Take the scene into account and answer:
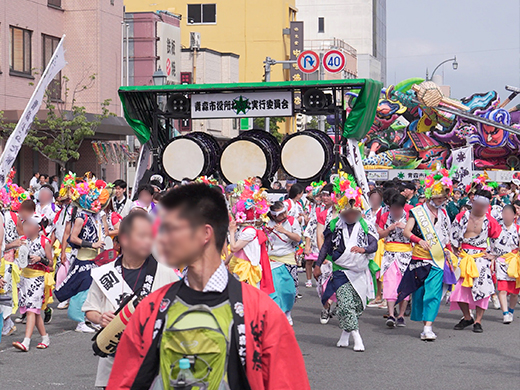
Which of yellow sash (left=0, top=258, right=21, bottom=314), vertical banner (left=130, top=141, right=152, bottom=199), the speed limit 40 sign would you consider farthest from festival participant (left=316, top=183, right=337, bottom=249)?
the speed limit 40 sign

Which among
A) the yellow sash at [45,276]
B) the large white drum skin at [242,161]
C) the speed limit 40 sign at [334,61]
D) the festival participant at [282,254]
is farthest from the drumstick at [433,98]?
the yellow sash at [45,276]

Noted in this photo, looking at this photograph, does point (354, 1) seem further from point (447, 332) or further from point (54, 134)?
point (447, 332)

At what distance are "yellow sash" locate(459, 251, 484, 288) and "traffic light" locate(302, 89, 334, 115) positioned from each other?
4.30 m

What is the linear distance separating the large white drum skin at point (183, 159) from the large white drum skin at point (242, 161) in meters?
0.46

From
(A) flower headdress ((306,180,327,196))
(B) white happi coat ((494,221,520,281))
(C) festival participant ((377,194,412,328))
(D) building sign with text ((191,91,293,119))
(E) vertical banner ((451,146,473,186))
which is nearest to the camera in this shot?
(C) festival participant ((377,194,412,328))

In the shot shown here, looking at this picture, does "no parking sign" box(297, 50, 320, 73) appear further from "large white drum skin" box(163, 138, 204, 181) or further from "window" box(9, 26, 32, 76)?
"large white drum skin" box(163, 138, 204, 181)

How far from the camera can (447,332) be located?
10828mm

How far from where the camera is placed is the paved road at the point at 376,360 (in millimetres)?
7824

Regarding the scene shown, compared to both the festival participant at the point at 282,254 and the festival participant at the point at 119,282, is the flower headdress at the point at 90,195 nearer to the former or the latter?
the festival participant at the point at 282,254

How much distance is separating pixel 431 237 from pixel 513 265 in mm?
2352

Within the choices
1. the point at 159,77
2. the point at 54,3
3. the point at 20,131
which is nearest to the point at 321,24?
the point at 54,3

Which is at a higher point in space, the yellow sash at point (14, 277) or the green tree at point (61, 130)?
the green tree at point (61, 130)

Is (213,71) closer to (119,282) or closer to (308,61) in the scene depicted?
(308,61)

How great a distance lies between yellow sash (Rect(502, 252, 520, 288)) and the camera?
12.1 meters
